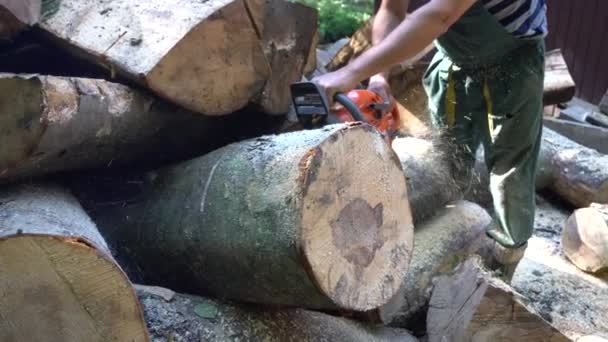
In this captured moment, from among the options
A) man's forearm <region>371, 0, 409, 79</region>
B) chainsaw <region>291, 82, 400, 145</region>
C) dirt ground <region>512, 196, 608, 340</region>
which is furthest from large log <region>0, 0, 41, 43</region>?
dirt ground <region>512, 196, 608, 340</region>

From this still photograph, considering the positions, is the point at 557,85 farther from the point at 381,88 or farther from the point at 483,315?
the point at 483,315

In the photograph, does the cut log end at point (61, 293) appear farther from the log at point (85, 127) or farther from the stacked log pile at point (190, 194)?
the log at point (85, 127)

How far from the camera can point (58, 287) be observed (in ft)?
3.78

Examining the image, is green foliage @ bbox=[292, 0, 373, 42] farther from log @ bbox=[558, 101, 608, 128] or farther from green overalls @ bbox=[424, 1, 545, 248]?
green overalls @ bbox=[424, 1, 545, 248]

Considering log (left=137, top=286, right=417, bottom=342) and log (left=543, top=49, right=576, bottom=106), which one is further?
log (left=543, top=49, right=576, bottom=106)

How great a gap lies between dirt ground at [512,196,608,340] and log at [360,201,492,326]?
332mm

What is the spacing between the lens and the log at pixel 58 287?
1.12 meters

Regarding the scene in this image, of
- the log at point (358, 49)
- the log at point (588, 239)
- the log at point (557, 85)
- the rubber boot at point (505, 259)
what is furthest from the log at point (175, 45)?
A: the log at point (557, 85)

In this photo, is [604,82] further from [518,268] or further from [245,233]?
[245,233]

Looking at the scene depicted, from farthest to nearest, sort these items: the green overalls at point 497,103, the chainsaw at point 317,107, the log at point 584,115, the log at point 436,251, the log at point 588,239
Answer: the log at point 584,115 < the log at point 588,239 < the green overalls at point 497,103 < the log at point 436,251 < the chainsaw at point 317,107

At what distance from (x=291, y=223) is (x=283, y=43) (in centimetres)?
80

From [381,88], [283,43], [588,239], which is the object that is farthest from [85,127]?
[588,239]

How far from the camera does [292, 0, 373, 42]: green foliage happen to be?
5.71 meters

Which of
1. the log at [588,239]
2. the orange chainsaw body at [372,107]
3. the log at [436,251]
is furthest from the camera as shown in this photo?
the log at [588,239]
